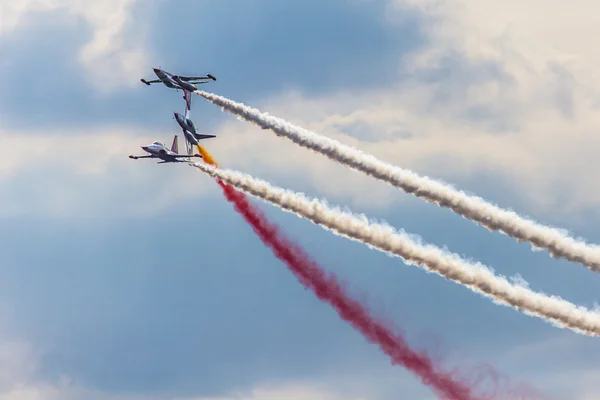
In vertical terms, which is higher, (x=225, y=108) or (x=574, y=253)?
(x=225, y=108)

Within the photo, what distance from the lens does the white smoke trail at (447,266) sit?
77.6 metres

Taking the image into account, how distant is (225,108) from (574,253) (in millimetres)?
26810

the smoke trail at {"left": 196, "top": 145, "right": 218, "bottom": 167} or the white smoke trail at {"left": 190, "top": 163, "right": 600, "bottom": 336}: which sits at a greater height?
the smoke trail at {"left": 196, "top": 145, "right": 218, "bottom": 167}

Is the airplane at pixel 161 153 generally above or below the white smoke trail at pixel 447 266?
above

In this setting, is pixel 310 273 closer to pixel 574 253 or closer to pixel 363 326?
pixel 363 326

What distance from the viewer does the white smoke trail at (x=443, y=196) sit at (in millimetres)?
76750

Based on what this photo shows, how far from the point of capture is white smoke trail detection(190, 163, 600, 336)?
77.6 meters

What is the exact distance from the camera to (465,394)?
84.4 metres

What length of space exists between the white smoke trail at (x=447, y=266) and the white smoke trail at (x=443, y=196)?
3216 mm

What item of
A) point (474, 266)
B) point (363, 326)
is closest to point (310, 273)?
point (363, 326)

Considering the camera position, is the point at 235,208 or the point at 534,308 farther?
the point at 235,208

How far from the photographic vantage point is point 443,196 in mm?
78750

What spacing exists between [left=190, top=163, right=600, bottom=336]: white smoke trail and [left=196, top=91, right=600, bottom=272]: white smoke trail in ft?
10.6

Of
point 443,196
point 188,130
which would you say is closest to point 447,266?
point 443,196
